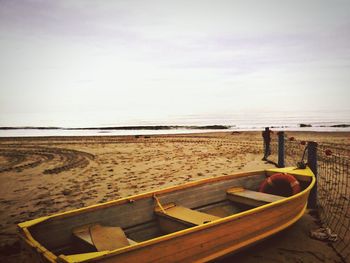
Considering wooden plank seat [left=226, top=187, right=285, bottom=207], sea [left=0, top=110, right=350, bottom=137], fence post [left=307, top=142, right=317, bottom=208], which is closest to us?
wooden plank seat [left=226, top=187, right=285, bottom=207]

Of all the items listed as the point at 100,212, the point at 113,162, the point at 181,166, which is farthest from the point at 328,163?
the point at 100,212

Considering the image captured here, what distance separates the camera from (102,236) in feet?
12.8

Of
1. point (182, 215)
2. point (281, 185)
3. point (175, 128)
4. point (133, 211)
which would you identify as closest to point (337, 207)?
point (281, 185)

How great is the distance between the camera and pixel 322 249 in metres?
4.79

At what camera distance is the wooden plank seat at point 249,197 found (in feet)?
17.9

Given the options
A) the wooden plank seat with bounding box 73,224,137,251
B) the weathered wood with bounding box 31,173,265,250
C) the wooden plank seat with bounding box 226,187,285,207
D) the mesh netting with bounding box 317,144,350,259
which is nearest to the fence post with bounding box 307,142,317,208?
the mesh netting with bounding box 317,144,350,259

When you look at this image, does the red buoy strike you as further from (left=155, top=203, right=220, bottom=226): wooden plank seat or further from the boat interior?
(left=155, top=203, right=220, bottom=226): wooden plank seat

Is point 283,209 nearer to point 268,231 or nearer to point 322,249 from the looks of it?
point 268,231

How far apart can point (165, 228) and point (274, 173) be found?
11.1 feet

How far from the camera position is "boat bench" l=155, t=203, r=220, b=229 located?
4446mm

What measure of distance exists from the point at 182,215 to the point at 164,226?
0.42 m

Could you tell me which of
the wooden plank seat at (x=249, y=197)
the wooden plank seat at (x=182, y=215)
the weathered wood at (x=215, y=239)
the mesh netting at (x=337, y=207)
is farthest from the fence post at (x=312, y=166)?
the wooden plank seat at (x=182, y=215)

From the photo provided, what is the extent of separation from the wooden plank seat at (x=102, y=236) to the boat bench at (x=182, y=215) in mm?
894

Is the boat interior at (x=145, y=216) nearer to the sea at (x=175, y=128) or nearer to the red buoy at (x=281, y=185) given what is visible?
the red buoy at (x=281, y=185)
